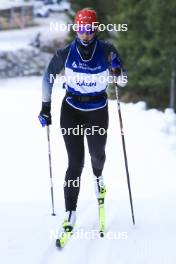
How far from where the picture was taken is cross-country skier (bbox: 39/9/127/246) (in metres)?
5.08

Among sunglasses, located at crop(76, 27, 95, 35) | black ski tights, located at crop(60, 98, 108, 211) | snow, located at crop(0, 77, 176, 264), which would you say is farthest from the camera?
black ski tights, located at crop(60, 98, 108, 211)

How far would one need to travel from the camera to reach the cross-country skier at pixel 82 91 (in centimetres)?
508

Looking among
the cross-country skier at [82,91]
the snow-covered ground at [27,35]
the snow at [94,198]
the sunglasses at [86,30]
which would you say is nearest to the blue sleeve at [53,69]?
the cross-country skier at [82,91]

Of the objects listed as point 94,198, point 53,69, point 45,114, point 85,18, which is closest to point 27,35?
point 94,198

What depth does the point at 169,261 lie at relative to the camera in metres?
5.06

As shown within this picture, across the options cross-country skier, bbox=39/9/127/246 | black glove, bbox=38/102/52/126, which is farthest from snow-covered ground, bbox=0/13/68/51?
cross-country skier, bbox=39/9/127/246

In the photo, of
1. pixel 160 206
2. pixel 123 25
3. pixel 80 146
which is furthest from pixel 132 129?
pixel 123 25

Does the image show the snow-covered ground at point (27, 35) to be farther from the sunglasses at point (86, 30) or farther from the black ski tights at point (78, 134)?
the sunglasses at point (86, 30)

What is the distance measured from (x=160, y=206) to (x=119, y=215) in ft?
2.19

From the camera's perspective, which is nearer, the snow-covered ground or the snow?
the snow

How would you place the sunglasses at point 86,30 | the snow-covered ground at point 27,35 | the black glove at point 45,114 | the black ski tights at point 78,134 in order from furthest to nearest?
the snow-covered ground at point 27,35 → the black glove at point 45,114 → the black ski tights at point 78,134 → the sunglasses at point 86,30

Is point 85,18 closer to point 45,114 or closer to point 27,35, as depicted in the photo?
point 45,114

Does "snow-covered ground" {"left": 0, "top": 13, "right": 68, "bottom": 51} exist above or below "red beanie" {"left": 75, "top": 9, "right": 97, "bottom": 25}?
above

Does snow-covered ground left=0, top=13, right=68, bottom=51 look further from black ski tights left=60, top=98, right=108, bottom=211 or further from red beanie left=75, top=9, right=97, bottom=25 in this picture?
red beanie left=75, top=9, right=97, bottom=25
